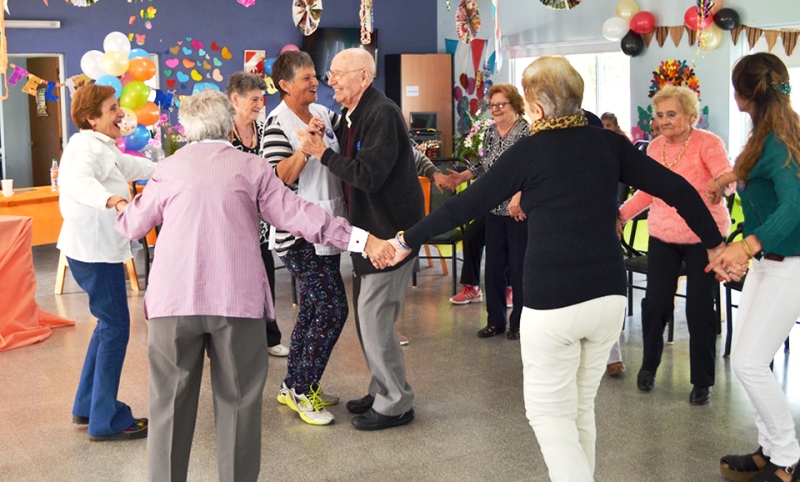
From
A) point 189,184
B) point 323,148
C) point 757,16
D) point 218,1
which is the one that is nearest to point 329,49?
point 218,1

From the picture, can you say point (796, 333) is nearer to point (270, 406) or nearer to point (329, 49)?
point (270, 406)

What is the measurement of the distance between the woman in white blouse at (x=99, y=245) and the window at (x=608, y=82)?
7.73 metres

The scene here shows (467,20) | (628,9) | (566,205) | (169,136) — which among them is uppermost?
(628,9)

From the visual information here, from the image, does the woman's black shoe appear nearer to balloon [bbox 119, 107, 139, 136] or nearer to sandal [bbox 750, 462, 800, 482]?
sandal [bbox 750, 462, 800, 482]

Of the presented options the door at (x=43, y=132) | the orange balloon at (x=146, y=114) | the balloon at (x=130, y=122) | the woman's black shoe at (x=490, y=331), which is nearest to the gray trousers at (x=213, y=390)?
the woman's black shoe at (x=490, y=331)

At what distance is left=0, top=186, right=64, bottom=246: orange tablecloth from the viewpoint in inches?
297

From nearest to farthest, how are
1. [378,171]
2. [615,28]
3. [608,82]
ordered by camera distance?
1. [378,171]
2. [615,28]
3. [608,82]

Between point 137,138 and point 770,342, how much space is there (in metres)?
6.94

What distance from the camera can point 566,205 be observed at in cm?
256

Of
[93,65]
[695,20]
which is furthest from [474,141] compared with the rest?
[93,65]

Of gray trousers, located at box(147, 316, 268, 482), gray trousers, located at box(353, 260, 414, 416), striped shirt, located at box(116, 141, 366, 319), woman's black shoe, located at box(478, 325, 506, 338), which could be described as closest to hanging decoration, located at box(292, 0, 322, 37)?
woman's black shoe, located at box(478, 325, 506, 338)

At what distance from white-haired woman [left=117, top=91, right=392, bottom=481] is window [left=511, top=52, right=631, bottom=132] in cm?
844

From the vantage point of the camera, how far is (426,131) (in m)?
12.3

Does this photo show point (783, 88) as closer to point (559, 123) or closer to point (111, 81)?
point (559, 123)
